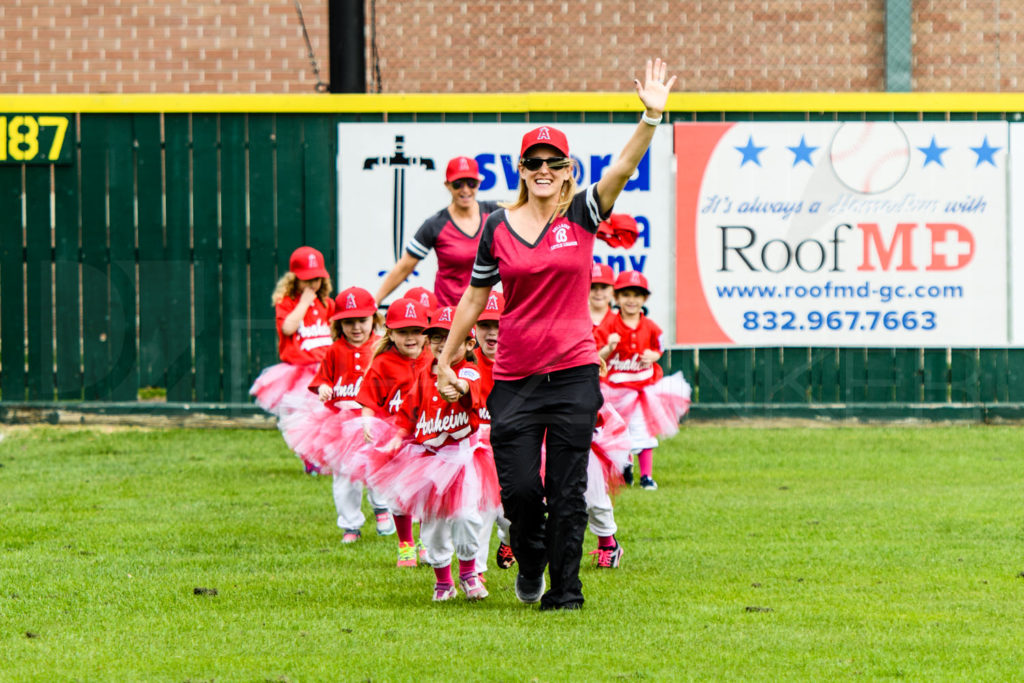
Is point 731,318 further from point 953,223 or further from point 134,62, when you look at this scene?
point 134,62

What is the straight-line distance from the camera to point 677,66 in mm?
20906

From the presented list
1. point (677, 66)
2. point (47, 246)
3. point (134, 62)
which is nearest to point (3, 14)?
point (134, 62)

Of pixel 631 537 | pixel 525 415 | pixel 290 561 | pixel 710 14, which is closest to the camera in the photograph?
pixel 525 415

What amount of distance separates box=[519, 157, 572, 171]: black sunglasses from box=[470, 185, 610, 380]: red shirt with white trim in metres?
0.17

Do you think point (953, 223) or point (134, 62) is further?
point (134, 62)

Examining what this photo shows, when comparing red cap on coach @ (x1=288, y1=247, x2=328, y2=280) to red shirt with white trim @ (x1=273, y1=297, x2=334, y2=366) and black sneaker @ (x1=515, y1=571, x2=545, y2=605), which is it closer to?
red shirt with white trim @ (x1=273, y1=297, x2=334, y2=366)

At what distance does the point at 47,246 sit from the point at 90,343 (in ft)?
3.69

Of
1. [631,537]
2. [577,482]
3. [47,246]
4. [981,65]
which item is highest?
[981,65]

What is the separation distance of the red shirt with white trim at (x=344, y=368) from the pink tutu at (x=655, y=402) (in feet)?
7.62

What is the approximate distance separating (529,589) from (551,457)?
0.65 meters

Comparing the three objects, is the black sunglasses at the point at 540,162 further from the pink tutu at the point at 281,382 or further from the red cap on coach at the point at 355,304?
the pink tutu at the point at 281,382

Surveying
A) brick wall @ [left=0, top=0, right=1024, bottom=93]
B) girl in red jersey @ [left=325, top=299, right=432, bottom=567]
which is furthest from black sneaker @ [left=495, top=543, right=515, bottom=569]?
brick wall @ [left=0, top=0, right=1024, bottom=93]

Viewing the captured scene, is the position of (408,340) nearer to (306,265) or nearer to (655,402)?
(655,402)

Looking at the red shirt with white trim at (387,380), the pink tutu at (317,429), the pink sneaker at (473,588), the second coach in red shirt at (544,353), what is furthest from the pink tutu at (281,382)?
the second coach in red shirt at (544,353)
